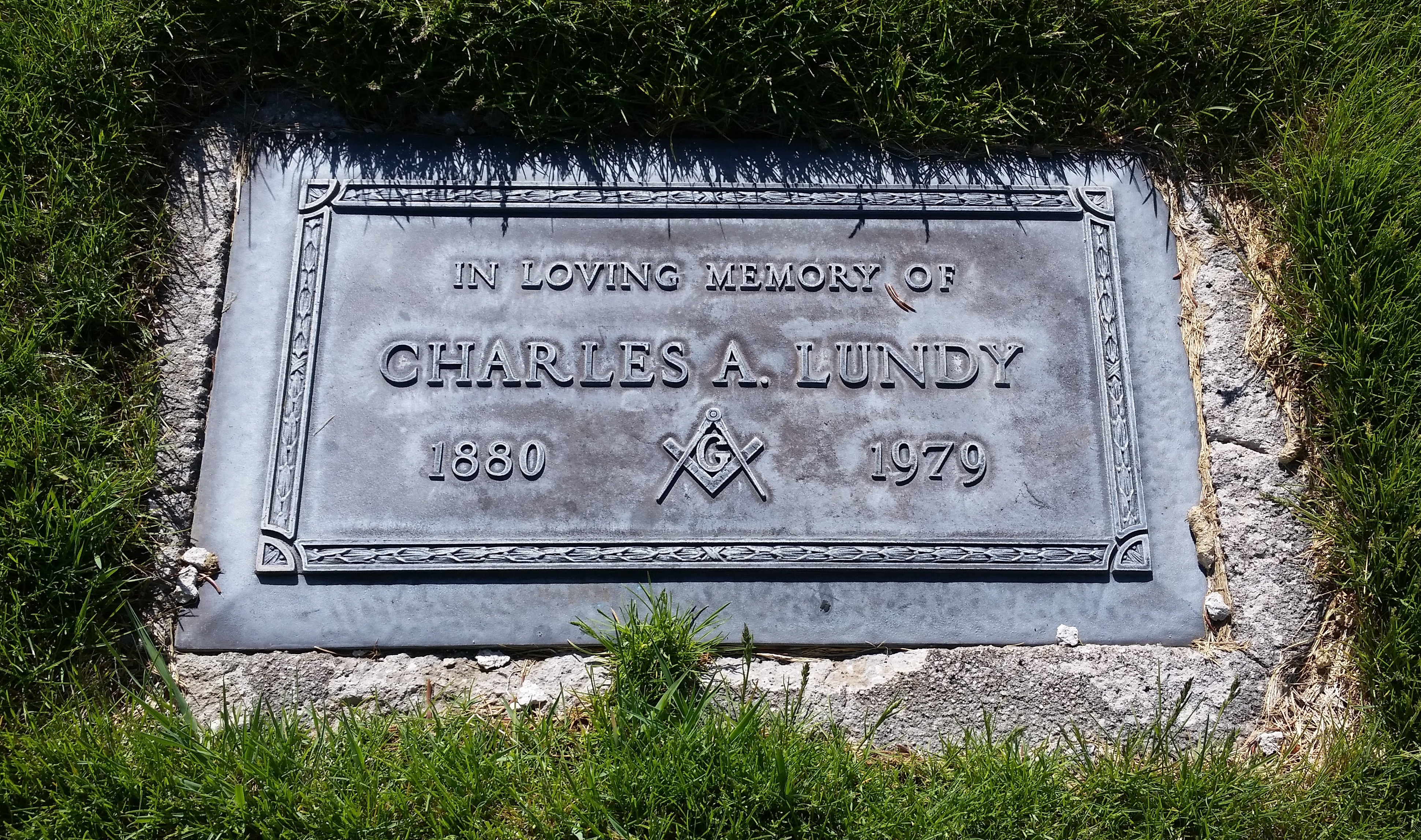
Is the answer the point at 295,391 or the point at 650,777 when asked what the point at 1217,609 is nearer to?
the point at 650,777

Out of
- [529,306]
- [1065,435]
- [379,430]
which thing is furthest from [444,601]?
[1065,435]

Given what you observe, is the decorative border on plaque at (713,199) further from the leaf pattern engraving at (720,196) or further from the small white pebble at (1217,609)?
the small white pebble at (1217,609)

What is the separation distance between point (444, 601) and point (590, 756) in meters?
0.56

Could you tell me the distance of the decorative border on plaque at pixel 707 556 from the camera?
2.53 meters

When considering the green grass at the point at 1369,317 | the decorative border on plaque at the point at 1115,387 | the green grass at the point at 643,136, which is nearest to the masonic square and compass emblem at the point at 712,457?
the green grass at the point at 643,136

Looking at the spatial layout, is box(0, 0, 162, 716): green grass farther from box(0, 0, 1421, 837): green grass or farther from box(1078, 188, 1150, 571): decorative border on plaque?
box(1078, 188, 1150, 571): decorative border on plaque

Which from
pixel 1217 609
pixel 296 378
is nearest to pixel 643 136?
pixel 296 378

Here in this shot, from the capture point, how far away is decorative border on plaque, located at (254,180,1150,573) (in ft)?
8.34

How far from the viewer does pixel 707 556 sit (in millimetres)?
2557

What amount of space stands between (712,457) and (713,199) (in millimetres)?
804

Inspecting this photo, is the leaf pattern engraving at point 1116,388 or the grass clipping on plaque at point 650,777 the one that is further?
the leaf pattern engraving at point 1116,388

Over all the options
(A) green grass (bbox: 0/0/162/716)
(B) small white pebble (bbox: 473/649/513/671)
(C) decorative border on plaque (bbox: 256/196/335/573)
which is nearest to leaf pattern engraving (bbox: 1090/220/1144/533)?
(B) small white pebble (bbox: 473/649/513/671)

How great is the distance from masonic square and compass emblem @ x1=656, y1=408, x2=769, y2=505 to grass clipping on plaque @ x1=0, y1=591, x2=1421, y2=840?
38cm

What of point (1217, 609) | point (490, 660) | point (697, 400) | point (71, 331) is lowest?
point (490, 660)
